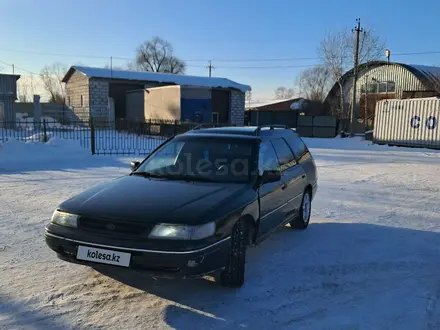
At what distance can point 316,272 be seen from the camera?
4387 mm

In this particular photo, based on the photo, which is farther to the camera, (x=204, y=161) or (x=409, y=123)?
(x=409, y=123)

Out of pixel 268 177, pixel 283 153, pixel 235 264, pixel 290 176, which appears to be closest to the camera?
pixel 235 264

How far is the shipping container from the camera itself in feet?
68.4

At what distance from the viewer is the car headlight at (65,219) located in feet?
11.9

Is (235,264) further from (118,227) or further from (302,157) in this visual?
(302,157)

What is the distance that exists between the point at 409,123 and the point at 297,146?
59.8 ft

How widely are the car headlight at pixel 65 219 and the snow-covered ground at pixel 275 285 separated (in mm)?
650

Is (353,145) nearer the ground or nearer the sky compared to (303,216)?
nearer the sky

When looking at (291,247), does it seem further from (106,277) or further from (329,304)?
(106,277)

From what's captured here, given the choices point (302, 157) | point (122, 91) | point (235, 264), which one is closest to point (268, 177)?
point (235, 264)

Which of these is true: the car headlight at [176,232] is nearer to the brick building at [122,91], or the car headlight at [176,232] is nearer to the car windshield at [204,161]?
the car windshield at [204,161]

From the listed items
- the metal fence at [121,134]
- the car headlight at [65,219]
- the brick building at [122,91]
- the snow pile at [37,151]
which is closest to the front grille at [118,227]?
the car headlight at [65,219]

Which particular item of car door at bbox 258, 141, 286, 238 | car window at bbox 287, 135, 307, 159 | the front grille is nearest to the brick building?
car window at bbox 287, 135, 307, 159

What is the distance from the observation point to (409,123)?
72.3 feet
